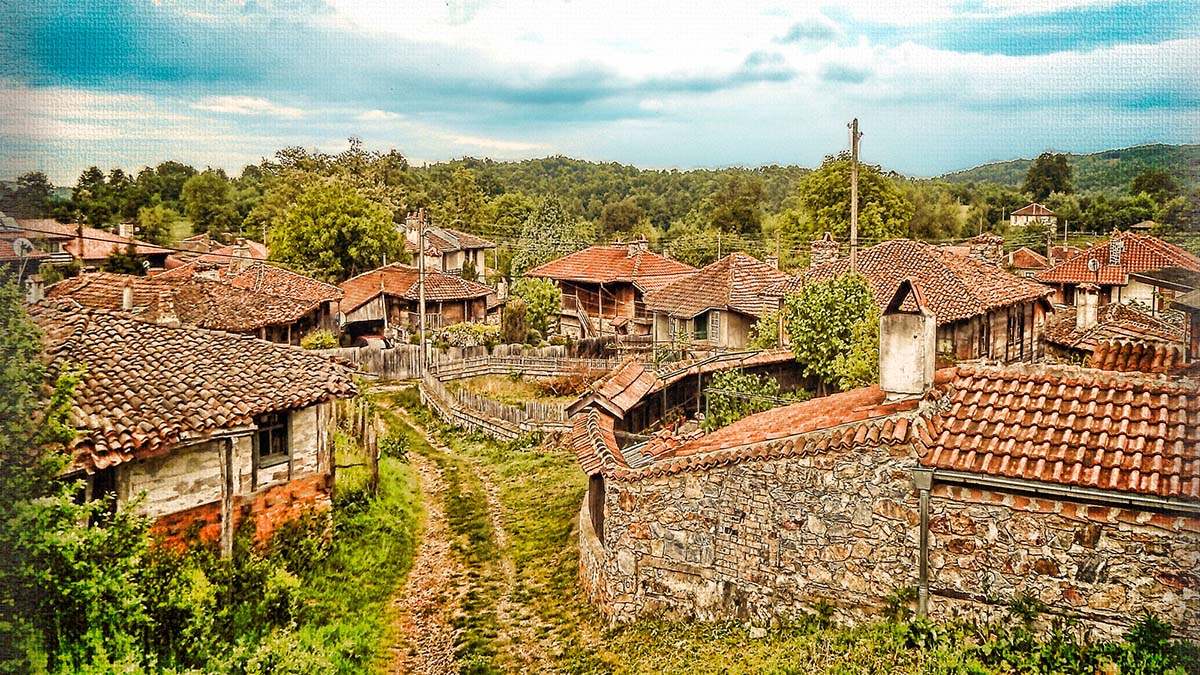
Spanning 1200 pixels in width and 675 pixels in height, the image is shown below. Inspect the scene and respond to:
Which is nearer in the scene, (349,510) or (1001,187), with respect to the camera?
(349,510)

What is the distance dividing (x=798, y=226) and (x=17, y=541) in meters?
42.0

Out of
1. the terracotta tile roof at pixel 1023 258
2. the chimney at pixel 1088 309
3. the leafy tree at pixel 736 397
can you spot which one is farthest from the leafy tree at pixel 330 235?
the terracotta tile roof at pixel 1023 258

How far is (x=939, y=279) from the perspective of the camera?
1995cm

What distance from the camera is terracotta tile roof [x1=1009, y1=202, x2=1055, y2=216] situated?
46094 millimetres

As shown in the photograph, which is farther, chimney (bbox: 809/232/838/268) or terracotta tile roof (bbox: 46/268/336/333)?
chimney (bbox: 809/232/838/268)

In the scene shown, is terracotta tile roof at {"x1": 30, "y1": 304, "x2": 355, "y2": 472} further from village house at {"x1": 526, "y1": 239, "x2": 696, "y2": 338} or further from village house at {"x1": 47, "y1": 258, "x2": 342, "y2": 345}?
village house at {"x1": 526, "y1": 239, "x2": 696, "y2": 338}

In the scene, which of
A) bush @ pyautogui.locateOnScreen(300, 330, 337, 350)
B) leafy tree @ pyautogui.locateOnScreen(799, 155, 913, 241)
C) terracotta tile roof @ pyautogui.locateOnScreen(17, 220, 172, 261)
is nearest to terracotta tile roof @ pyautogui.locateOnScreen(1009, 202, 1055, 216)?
leafy tree @ pyautogui.locateOnScreen(799, 155, 913, 241)

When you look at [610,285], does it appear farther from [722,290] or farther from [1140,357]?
[1140,357]

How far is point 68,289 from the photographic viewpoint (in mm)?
9734

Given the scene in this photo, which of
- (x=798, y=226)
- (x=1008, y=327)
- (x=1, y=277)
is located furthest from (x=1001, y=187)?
(x=1, y=277)

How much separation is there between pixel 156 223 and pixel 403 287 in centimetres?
2183

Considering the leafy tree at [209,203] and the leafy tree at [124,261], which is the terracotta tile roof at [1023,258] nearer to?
the leafy tree at [209,203]

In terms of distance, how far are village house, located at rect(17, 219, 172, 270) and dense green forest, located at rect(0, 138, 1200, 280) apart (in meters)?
0.13

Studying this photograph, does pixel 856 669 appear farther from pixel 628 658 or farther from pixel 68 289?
pixel 68 289
